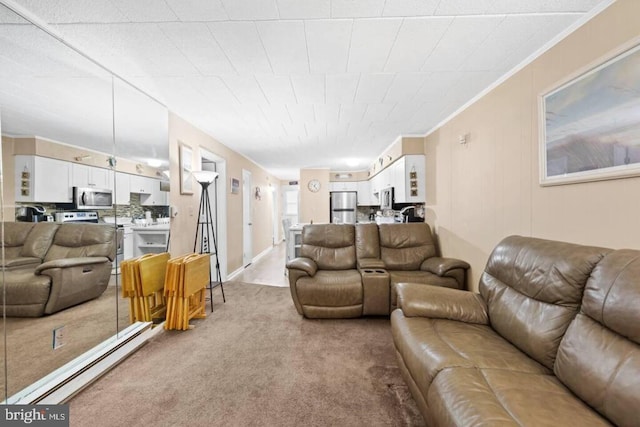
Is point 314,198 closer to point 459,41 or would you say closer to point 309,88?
point 309,88

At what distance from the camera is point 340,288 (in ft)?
8.77

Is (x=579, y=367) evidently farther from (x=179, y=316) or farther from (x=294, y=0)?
(x=179, y=316)

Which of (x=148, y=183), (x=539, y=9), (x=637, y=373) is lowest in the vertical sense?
(x=637, y=373)

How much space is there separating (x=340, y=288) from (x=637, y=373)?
2035 mm

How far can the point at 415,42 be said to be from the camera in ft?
5.60

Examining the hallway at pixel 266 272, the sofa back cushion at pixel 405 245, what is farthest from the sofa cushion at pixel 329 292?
the hallway at pixel 266 272

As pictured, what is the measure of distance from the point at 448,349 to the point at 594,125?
156 centimetres

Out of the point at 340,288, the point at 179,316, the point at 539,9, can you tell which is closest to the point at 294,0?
the point at 539,9

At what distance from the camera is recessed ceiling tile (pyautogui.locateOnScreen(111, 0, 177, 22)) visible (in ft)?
4.50

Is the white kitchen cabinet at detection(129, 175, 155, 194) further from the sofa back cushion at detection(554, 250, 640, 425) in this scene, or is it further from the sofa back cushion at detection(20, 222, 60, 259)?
the sofa back cushion at detection(554, 250, 640, 425)

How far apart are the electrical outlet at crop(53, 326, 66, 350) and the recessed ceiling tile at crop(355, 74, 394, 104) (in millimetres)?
3100

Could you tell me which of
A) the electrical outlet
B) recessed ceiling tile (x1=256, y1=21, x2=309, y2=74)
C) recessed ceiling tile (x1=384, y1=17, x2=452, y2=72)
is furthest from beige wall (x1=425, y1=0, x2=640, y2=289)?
the electrical outlet

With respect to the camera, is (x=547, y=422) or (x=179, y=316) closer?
(x=547, y=422)

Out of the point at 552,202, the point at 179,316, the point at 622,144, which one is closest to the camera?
the point at 622,144
